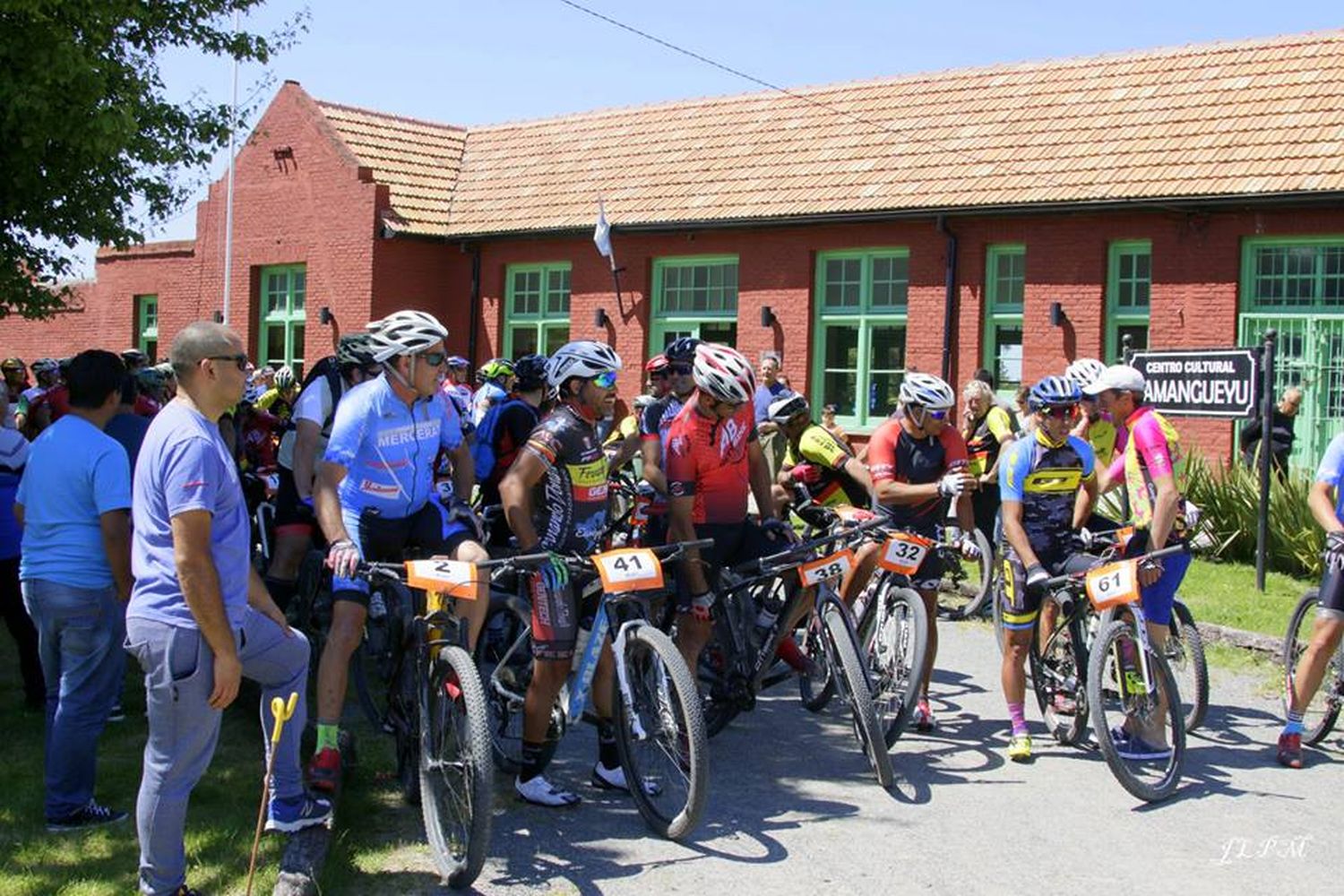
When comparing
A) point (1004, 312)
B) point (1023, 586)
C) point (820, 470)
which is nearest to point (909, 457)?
point (820, 470)

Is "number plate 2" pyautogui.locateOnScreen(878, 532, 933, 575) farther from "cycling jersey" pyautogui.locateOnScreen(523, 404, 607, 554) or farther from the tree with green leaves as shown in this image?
the tree with green leaves

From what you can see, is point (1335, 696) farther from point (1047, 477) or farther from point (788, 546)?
point (788, 546)

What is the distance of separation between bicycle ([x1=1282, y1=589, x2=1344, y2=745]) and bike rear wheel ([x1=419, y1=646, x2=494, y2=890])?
14.5ft

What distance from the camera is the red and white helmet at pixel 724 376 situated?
671 cm

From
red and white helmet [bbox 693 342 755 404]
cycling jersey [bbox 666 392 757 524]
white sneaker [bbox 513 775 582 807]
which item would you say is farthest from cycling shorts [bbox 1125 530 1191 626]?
white sneaker [bbox 513 775 582 807]

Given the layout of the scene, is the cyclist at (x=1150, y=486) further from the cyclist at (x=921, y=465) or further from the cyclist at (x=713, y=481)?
the cyclist at (x=713, y=481)

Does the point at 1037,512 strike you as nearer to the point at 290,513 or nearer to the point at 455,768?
the point at 455,768

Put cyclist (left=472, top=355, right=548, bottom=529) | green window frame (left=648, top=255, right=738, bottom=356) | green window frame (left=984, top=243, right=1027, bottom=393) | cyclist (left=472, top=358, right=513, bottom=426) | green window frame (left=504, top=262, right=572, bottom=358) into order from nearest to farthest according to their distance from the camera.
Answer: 1. cyclist (left=472, top=355, right=548, bottom=529)
2. cyclist (left=472, top=358, right=513, bottom=426)
3. green window frame (left=984, top=243, right=1027, bottom=393)
4. green window frame (left=648, top=255, right=738, bottom=356)
5. green window frame (left=504, top=262, right=572, bottom=358)

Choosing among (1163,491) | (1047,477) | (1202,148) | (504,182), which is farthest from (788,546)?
(504,182)

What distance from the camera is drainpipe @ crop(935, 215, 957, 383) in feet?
63.1

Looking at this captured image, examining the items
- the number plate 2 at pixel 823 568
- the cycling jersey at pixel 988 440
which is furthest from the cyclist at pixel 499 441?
the cycling jersey at pixel 988 440

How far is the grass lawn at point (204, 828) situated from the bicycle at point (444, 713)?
0.75 ft

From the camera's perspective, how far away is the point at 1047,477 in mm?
7445

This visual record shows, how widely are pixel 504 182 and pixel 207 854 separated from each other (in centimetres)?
2142
